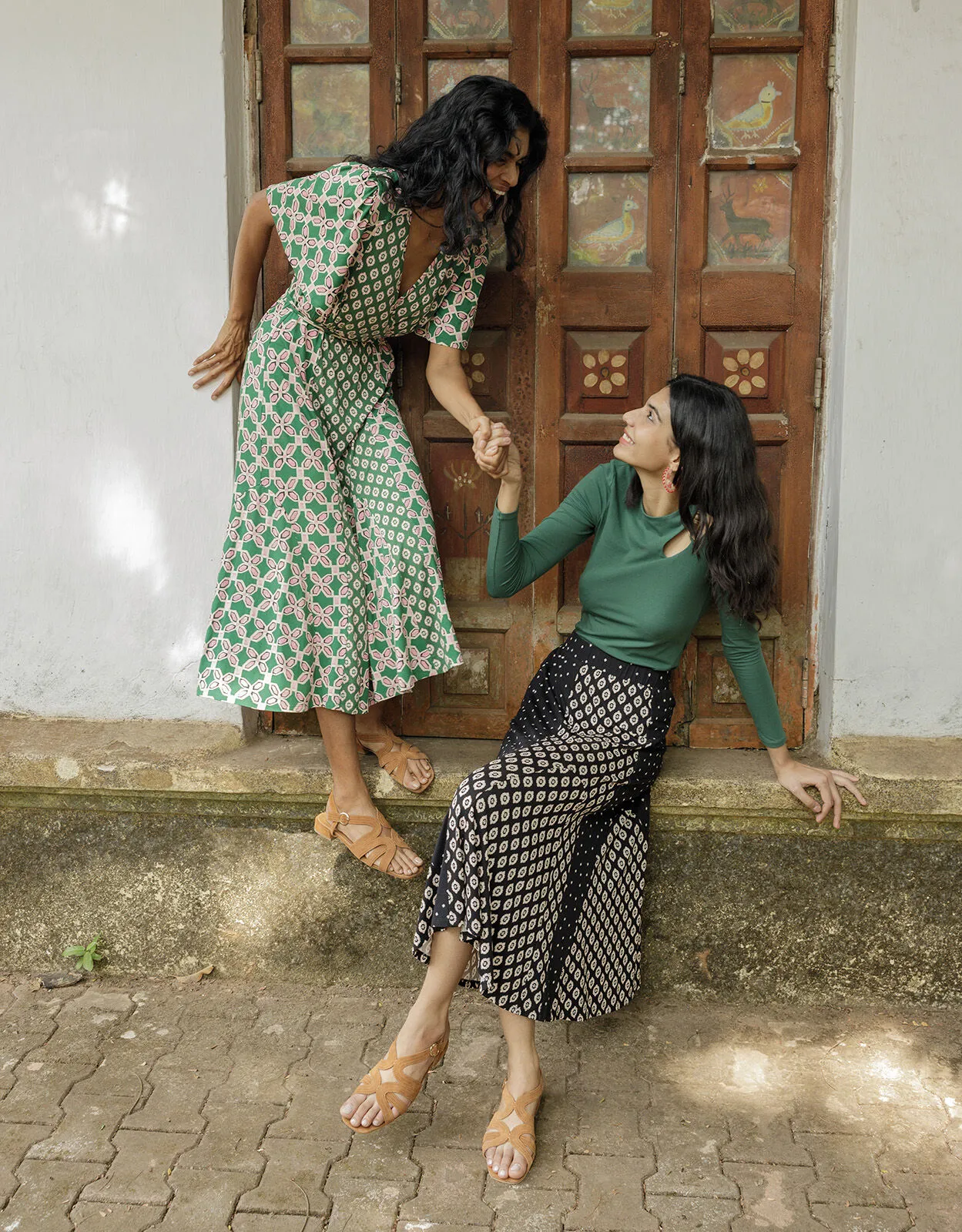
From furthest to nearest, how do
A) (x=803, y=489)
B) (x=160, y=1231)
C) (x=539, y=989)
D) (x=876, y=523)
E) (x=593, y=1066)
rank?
1. (x=803, y=489)
2. (x=876, y=523)
3. (x=593, y=1066)
4. (x=539, y=989)
5. (x=160, y=1231)

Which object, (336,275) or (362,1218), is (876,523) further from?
(362,1218)

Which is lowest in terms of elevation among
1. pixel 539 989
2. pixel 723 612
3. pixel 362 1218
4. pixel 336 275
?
pixel 362 1218

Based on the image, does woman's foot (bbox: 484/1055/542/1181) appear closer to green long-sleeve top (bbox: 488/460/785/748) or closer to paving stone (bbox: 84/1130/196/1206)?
paving stone (bbox: 84/1130/196/1206)

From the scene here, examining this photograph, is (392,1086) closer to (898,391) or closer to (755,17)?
(898,391)

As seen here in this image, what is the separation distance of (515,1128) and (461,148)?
223 cm

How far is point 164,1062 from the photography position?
8.97 feet

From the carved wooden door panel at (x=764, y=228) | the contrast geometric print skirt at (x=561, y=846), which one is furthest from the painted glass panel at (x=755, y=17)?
the contrast geometric print skirt at (x=561, y=846)

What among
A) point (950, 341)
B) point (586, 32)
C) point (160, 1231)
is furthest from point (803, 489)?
point (160, 1231)

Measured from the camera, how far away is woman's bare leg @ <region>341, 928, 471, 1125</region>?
2486 millimetres

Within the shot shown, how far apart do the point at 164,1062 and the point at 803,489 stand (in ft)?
7.52

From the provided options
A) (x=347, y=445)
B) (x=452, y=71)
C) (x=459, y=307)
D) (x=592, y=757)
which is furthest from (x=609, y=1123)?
(x=452, y=71)

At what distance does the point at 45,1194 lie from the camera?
7.43 ft

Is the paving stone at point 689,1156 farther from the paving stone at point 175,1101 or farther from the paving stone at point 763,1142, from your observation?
the paving stone at point 175,1101

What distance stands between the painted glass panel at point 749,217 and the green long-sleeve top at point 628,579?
0.77 meters
